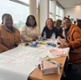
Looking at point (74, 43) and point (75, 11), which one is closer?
point (74, 43)

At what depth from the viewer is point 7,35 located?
196 cm

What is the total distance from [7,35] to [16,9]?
146 centimetres

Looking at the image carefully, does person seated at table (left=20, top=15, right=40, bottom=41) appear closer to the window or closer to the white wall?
the window

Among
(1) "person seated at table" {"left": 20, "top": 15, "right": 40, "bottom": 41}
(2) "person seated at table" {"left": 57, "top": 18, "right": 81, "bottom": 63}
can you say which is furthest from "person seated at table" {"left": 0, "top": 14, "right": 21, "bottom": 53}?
(2) "person seated at table" {"left": 57, "top": 18, "right": 81, "bottom": 63}

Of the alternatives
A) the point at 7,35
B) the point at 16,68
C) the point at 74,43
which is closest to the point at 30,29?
the point at 7,35

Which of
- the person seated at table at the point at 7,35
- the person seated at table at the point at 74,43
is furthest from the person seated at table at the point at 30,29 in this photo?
the person seated at table at the point at 74,43

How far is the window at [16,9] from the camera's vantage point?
2.69 metres

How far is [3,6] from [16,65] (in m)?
1.89

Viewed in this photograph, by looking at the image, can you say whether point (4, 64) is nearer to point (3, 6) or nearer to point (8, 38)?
point (8, 38)

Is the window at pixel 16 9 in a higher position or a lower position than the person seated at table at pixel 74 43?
higher

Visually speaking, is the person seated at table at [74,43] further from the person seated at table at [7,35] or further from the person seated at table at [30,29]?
the person seated at table at [30,29]

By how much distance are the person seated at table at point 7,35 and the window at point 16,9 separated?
2.18ft

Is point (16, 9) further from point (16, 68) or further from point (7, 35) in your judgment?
point (16, 68)

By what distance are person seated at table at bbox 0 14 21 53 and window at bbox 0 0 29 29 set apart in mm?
664
